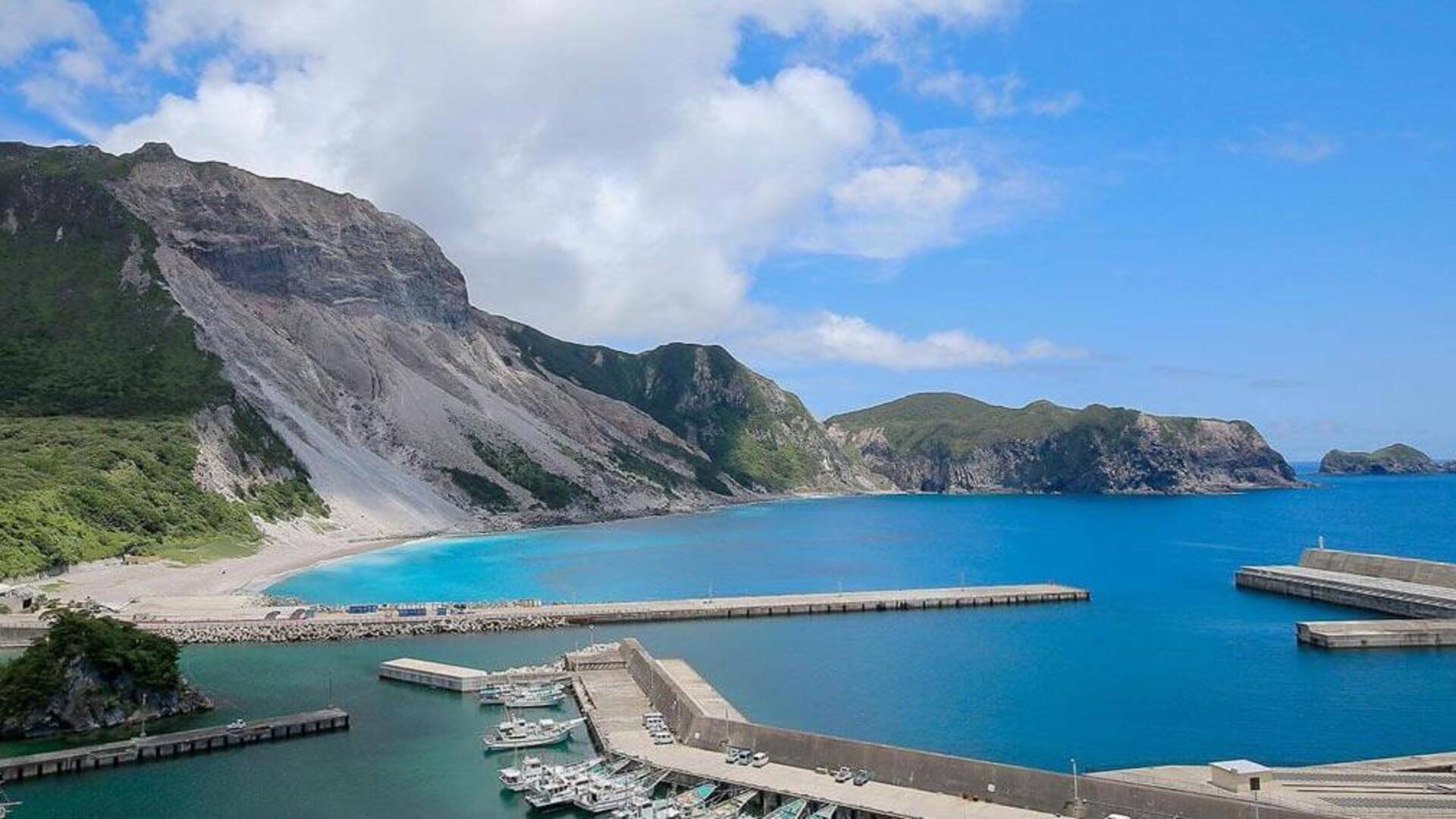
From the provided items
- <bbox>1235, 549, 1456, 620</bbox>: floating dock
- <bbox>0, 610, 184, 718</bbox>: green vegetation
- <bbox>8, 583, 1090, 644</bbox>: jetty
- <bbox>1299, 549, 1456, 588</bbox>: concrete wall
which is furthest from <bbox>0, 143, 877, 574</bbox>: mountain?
<bbox>1299, 549, 1456, 588</bbox>: concrete wall

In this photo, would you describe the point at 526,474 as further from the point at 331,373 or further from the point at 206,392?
the point at 206,392

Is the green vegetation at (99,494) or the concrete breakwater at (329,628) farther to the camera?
the green vegetation at (99,494)

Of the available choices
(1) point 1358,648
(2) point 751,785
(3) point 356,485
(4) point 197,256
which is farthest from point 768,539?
(2) point 751,785

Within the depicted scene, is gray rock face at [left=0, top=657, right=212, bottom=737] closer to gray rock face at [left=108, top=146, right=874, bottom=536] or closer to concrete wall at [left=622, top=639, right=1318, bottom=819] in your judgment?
concrete wall at [left=622, top=639, right=1318, bottom=819]

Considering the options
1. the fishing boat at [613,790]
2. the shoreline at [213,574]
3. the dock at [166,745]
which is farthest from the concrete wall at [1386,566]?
the shoreline at [213,574]

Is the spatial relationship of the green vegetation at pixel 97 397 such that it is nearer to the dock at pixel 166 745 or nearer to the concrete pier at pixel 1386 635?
the dock at pixel 166 745

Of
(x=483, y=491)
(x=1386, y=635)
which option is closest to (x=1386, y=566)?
(x=1386, y=635)
